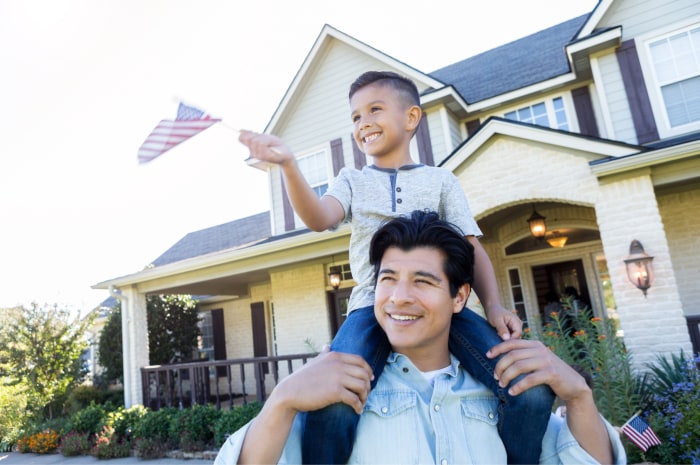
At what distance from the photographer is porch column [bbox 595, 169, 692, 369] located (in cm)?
550

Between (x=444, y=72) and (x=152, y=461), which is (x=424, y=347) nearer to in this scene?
(x=152, y=461)

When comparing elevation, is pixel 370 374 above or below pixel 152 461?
above

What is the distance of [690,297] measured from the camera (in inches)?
283

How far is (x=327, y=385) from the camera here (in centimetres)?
122

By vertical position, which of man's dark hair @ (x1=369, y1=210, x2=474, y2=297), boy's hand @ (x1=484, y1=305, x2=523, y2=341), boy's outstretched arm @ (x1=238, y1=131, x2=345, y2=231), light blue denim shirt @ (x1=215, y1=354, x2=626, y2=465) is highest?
boy's outstretched arm @ (x1=238, y1=131, x2=345, y2=231)

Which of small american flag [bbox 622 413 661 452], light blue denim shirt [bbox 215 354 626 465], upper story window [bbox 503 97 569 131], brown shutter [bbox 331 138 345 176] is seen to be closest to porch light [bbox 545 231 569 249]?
upper story window [bbox 503 97 569 131]

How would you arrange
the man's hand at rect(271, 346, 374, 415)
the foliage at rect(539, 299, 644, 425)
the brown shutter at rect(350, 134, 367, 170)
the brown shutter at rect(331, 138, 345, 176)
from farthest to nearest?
1. the brown shutter at rect(331, 138, 345, 176)
2. the brown shutter at rect(350, 134, 367, 170)
3. the foliage at rect(539, 299, 644, 425)
4. the man's hand at rect(271, 346, 374, 415)

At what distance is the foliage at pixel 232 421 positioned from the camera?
279 inches

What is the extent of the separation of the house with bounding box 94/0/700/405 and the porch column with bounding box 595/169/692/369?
2 cm

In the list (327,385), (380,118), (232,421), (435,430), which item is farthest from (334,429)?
(232,421)

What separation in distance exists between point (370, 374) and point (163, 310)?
13208 millimetres

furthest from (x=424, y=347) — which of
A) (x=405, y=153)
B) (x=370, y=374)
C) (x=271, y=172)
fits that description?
(x=271, y=172)

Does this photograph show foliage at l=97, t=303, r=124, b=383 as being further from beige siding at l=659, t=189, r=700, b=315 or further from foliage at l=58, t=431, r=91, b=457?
beige siding at l=659, t=189, r=700, b=315

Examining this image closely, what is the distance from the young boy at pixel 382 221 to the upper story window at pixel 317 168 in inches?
322
